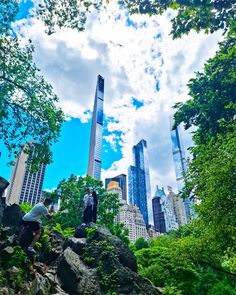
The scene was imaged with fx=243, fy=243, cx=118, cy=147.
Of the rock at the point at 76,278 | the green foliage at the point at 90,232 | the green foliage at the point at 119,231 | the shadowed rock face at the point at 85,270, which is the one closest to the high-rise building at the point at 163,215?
the green foliage at the point at 119,231

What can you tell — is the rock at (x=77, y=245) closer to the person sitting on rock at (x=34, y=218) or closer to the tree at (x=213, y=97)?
the person sitting on rock at (x=34, y=218)

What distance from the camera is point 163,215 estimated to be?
171000 millimetres

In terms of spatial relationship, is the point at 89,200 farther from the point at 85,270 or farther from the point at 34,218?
the point at 85,270

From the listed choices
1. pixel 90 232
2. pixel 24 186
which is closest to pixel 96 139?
pixel 24 186

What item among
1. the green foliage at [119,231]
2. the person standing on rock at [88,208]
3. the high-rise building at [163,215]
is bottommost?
the person standing on rock at [88,208]

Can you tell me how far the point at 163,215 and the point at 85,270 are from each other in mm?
171973

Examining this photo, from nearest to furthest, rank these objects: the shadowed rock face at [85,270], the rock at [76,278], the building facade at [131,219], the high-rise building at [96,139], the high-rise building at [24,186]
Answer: the shadowed rock face at [85,270] → the rock at [76,278] → the high-rise building at [24,186] → the high-rise building at [96,139] → the building facade at [131,219]

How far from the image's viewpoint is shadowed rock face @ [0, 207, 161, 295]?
701cm

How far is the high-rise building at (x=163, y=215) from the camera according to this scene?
168875mm

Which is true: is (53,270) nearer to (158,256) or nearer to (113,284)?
(113,284)

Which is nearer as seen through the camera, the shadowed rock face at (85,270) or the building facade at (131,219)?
the shadowed rock face at (85,270)

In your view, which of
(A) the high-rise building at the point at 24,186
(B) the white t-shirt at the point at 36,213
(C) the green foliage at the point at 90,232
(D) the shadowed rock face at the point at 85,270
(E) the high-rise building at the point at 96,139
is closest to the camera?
(D) the shadowed rock face at the point at 85,270

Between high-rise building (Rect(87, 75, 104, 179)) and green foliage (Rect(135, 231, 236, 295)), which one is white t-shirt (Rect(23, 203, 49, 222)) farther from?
high-rise building (Rect(87, 75, 104, 179))

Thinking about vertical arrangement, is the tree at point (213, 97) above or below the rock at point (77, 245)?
above
